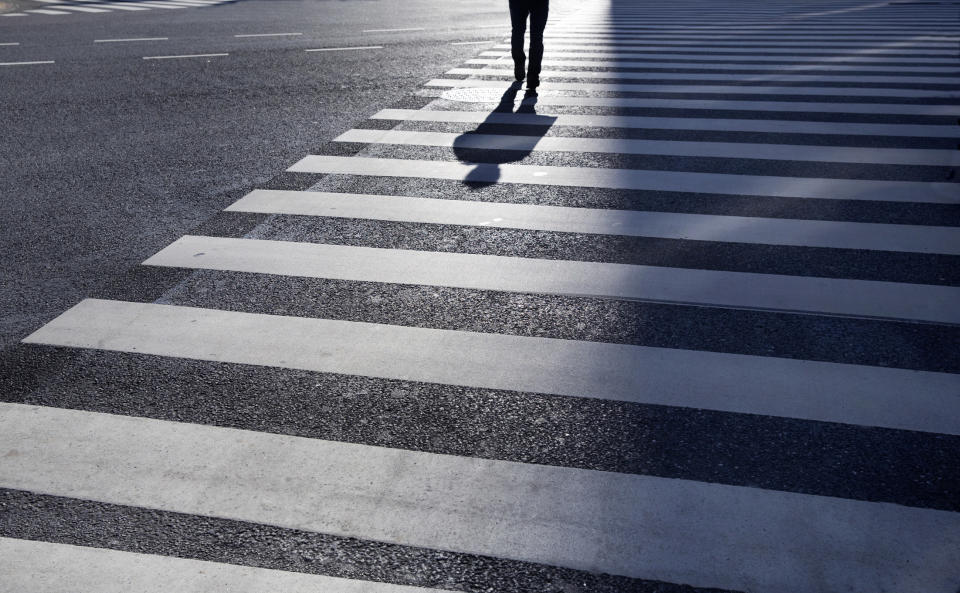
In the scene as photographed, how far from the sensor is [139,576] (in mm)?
2439

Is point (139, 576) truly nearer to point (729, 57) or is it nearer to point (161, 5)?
point (729, 57)

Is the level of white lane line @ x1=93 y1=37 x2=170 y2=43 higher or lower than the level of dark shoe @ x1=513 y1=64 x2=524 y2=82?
higher

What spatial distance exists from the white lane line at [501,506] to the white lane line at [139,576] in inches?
1.2

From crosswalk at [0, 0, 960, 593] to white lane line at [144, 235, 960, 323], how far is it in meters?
0.02

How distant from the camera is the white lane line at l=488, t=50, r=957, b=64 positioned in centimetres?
1058

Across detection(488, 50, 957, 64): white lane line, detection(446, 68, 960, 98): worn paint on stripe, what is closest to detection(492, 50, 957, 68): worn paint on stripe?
detection(488, 50, 957, 64): white lane line

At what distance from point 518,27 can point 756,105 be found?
248 cm

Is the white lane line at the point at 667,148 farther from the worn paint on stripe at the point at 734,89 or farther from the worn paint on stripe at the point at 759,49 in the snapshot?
the worn paint on stripe at the point at 759,49

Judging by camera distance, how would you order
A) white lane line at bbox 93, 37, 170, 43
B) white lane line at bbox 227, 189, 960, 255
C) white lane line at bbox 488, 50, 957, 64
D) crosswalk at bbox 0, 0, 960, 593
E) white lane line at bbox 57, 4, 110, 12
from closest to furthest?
1. crosswalk at bbox 0, 0, 960, 593
2. white lane line at bbox 227, 189, 960, 255
3. white lane line at bbox 488, 50, 957, 64
4. white lane line at bbox 93, 37, 170, 43
5. white lane line at bbox 57, 4, 110, 12

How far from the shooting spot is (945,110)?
787 cm

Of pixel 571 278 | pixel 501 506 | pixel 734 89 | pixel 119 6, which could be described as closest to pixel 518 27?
pixel 734 89

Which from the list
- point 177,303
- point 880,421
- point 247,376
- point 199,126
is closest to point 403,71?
point 199,126

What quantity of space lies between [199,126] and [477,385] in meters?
5.27

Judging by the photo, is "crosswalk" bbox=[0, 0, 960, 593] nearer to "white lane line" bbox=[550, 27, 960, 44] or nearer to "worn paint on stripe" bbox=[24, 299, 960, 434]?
"worn paint on stripe" bbox=[24, 299, 960, 434]
